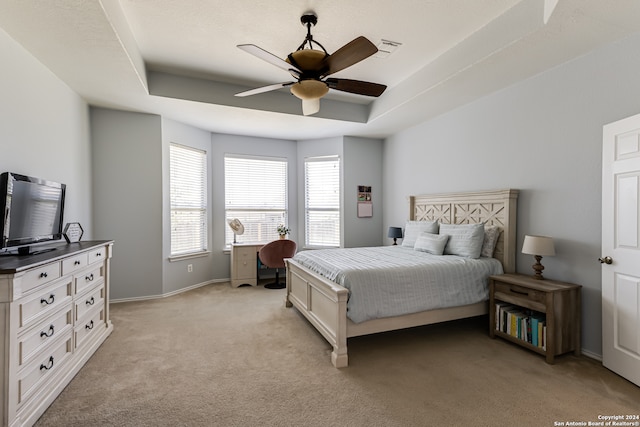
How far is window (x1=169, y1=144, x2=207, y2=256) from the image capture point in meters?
4.80

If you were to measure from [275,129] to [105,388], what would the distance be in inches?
161

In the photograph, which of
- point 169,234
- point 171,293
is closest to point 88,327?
point 171,293

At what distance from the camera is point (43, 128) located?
2.94 metres

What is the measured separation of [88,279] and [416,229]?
12.4 ft

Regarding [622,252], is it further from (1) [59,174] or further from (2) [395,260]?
(1) [59,174]

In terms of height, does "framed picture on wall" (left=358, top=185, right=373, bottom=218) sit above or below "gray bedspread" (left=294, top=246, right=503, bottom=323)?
above

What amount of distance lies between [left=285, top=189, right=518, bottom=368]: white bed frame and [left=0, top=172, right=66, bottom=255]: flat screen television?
232 cm

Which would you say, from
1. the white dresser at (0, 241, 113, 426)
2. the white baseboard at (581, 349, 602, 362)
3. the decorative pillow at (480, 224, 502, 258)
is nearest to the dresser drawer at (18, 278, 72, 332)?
the white dresser at (0, 241, 113, 426)

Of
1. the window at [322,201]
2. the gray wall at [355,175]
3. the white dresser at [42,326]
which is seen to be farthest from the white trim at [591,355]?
the white dresser at [42,326]

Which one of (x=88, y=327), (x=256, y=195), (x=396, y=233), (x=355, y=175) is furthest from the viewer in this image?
(x=256, y=195)

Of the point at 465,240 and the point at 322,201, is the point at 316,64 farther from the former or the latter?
the point at 322,201

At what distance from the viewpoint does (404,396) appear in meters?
2.10

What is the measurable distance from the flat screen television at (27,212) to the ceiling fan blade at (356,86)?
98.1 inches

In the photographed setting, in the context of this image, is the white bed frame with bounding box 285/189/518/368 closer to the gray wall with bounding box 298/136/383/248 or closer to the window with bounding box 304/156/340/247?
the gray wall with bounding box 298/136/383/248
